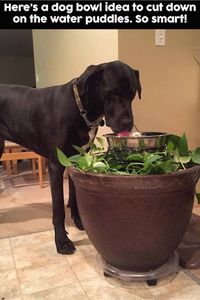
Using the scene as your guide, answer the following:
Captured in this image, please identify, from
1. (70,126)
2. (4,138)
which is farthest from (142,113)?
(4,138)

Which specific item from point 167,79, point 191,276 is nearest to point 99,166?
point 191,276

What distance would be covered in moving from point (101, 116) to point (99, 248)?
57cm

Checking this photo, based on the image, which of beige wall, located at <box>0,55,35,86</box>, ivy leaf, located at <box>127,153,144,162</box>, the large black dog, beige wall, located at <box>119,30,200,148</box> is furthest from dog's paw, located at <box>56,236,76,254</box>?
beige wall, located at <box>0,55,35,86</box>

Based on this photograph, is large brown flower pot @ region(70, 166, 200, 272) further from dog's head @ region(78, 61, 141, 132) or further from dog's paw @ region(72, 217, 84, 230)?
dog's paw @ region(72, 217, 84, 230)

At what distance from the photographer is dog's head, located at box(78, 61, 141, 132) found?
1.20 metres

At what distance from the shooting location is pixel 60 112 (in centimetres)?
136

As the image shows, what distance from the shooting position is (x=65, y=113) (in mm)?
1348

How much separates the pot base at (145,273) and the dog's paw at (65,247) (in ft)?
0.86

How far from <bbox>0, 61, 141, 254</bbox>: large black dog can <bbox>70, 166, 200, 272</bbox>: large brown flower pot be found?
331mm

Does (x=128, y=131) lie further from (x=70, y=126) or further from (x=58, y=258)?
(x=58, y=258)

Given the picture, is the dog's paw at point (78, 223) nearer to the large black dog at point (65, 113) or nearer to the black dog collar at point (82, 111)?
the large black dog at point (65, 113)

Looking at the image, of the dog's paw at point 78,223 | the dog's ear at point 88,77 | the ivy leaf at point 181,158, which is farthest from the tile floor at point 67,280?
the dog's ear at point 88,77

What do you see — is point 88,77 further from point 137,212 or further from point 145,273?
point 145,273

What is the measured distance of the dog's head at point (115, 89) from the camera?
120 cm
